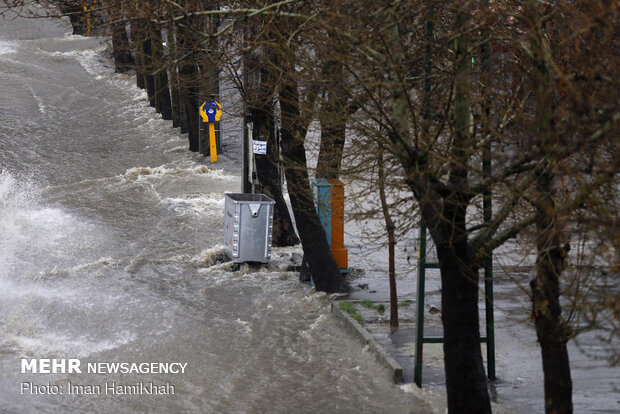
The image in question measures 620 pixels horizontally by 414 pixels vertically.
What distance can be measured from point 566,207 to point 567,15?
7.35 ft

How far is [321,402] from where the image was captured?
982 cm

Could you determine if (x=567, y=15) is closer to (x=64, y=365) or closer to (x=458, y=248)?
(x=458, y=248)

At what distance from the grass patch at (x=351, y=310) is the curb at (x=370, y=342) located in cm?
7

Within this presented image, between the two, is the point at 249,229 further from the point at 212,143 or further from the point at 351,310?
the point at 212,143

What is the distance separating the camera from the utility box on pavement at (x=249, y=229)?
1518 cm

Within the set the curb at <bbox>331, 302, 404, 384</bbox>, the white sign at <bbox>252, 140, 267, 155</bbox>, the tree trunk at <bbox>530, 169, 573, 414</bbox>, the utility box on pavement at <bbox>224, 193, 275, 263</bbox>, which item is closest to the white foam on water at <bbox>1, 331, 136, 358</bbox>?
the curb at <bbox>331, 302, 404, 384</bbox>

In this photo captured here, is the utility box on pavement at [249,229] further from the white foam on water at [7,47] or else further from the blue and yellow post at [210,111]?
the white foam on water at [7,47]

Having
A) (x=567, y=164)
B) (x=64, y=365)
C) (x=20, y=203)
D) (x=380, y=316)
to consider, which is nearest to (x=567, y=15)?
(x=567, y=164)

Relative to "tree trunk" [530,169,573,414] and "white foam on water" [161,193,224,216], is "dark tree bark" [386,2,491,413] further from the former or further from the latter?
"white foam on water" [161,193,224,216]

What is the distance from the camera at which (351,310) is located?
502 inches

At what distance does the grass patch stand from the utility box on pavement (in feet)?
Result: 8.83

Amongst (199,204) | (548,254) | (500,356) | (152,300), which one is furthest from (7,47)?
(548,254)

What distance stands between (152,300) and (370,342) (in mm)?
3918

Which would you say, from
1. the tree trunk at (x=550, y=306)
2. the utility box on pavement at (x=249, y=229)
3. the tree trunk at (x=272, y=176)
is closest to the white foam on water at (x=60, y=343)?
the utility box on pavement at (x=249, y=229)
